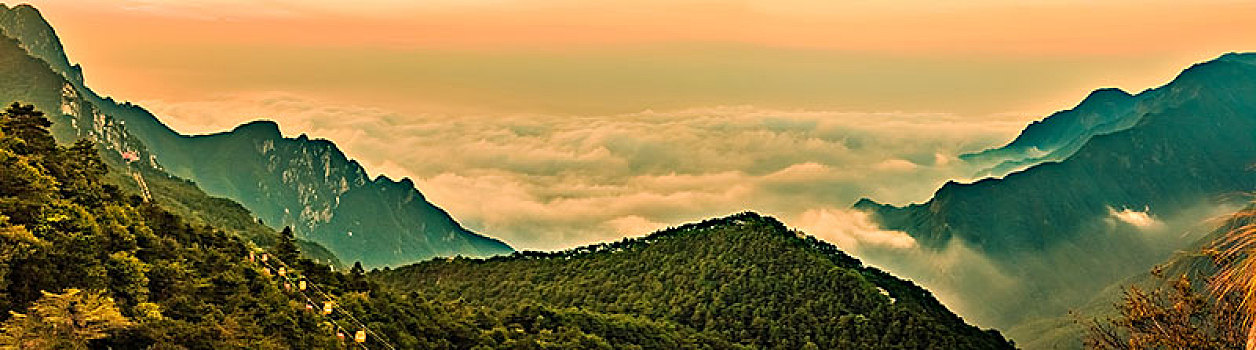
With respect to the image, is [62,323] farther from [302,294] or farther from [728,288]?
[728,288]

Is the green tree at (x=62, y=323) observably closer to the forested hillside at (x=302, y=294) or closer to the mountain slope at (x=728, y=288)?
the forested hillside at (x=302, y=294)

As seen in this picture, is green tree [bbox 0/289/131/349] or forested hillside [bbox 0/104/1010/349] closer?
green tree [bbox 0/289/131/349]

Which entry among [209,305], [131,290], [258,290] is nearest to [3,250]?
[131,290]

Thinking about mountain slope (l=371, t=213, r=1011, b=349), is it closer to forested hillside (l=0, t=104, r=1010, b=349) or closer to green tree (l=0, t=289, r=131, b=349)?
forested hillside (l=0, t=104, r=1010, b=349)

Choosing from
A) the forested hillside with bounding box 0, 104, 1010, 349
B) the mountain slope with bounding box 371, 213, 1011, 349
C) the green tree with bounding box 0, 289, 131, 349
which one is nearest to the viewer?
the green tree with bounding box 0, 289, 131, 349

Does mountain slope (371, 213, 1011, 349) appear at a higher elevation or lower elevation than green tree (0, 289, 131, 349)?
higher

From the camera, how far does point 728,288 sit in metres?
123

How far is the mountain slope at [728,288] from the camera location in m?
115

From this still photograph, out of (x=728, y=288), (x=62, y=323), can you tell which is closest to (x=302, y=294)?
(x=62, y=323)

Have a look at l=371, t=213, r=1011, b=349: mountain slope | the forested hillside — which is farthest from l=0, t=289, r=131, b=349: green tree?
l=371, t=213, r=1011, b=349: mountain slope

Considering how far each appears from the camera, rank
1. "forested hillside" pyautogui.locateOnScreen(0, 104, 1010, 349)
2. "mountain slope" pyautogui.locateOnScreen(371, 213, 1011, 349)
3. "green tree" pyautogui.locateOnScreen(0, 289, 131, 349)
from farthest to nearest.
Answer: "mountain slope" pyautogui.locateOnScreen(371, 213, 1011, 349)
"forested hillside" pyautogui.locateOnScreen(0, 104, 1010, 349)
"green tree" pyautogui.locateOnScreen(0, 289, 131, 349)

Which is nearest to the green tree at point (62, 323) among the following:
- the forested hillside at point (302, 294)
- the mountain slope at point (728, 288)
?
the forested hillside at point (302, 294)

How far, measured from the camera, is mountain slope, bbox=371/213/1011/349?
4523 inches

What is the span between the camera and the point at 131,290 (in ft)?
118
